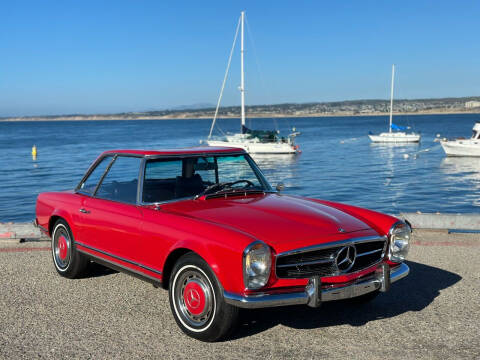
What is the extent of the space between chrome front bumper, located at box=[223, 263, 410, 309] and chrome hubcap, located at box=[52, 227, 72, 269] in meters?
2.89

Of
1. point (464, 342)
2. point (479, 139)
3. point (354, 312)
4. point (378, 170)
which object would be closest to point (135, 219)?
point (354, 312)

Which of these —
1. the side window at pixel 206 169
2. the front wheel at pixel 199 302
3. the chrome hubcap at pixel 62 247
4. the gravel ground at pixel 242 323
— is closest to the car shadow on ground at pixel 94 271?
the gravel ground at pixel 242 323

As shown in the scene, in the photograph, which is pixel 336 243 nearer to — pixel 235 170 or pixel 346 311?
pixel 346 311

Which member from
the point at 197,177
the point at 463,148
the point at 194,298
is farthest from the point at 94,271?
the point at 463,148

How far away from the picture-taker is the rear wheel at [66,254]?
247 inches

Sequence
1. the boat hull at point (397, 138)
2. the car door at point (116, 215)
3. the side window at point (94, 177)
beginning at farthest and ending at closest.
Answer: the boat hull at point (397, 138) → the side window at point (94, 177) → the car door at point (116, 215)

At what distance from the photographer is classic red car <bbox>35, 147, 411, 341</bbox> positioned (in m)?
4.22

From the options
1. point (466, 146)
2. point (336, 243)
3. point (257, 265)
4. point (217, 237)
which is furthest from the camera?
point (466, 146)

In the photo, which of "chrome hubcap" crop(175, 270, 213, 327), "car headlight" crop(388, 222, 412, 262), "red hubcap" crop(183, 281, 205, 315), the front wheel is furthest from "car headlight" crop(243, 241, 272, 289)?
"car headlight" crop(388, 222, 412, 262)

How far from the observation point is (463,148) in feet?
127

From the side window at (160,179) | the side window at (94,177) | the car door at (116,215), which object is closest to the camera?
the car door at (116,215)

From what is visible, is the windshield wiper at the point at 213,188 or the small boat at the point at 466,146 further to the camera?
the small boat at the point at 466,146

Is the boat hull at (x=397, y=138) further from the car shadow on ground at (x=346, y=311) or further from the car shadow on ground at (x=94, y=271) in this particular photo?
the car shadow on ground at (x=94, y=271)

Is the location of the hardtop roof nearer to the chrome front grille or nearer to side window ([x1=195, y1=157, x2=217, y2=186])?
side window ([x1=195, y1=157, x2=217, y2=186])
